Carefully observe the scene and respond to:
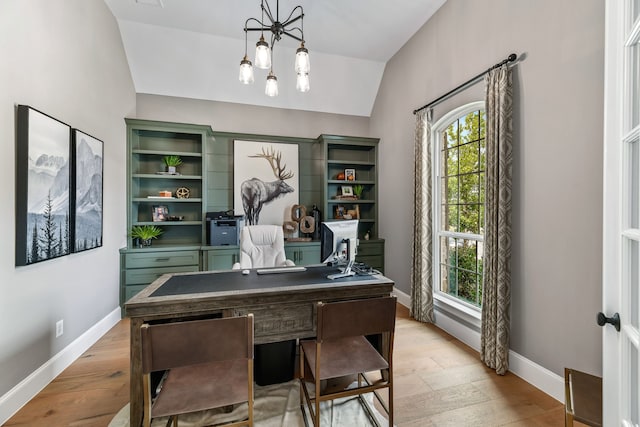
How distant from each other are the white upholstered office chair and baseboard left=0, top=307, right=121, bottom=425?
1584 mm

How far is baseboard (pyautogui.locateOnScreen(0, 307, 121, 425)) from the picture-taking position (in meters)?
1.75

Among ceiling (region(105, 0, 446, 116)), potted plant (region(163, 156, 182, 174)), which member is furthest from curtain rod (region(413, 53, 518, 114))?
potted plant (region(163, 156, 182, 174))

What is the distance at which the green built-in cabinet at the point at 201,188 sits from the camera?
137 inches

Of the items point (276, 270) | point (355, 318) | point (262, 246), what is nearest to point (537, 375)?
point (355, 318)

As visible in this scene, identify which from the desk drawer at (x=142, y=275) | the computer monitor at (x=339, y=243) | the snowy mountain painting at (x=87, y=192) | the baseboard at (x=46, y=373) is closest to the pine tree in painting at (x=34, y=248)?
the snowy mountain painting at (x=87, y=192)

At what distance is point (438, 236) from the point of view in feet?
10.6

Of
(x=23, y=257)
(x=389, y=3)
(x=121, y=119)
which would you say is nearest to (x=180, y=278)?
(x=23, y=257)

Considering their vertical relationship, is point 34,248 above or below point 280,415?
above

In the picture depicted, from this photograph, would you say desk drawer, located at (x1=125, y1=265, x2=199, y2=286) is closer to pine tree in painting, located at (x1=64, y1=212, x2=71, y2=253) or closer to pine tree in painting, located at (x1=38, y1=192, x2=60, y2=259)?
pine tree in painting, located at (x1=64, y1=212, x2=71, y2=253)

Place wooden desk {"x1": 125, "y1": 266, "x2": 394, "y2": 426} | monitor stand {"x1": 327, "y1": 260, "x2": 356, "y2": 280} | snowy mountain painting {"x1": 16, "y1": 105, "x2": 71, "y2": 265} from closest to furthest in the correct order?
wooden desk {"x1": 125, "y1": 266, "x2": 394, "y2": 426} → snowy mountain painting {"x1": 16, "y1": 105, "x2": 71, "y2": 265} → monitor stand {"x1": 327, "y1": 260, "x2": 356, "y2": 280}

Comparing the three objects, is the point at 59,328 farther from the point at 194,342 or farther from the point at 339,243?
the point at 339,243

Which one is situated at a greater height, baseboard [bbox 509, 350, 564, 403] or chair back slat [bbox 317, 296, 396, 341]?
chair back slat [bbox 317, 296, 396, 341]

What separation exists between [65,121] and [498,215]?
3568mm

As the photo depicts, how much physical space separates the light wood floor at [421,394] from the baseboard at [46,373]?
0.14 feet
